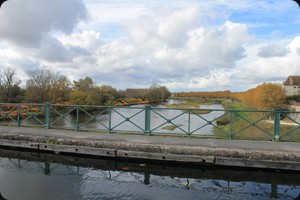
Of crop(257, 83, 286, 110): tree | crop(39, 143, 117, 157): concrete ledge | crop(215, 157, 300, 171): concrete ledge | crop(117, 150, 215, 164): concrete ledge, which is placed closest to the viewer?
crop(215, 157, 300, 171): concrete ledge

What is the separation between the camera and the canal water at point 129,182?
5.55m

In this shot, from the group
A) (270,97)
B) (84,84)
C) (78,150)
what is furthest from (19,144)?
(84,84)

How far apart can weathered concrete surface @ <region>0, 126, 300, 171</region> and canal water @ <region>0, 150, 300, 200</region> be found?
0.80 ft

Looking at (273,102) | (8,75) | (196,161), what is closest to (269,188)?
(196,161)

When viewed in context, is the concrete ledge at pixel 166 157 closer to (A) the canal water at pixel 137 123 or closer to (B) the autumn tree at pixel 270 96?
(A) the canal water at pixel 137 123

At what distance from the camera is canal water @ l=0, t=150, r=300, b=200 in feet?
18.2

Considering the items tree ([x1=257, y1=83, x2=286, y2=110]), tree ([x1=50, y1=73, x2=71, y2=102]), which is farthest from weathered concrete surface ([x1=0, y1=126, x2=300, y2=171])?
tree ([x1=50, y1=73, x2=71, y2=102])

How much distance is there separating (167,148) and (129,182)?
161cm

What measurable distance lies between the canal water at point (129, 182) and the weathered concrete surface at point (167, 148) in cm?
24

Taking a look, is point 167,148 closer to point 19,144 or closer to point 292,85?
point 19,144

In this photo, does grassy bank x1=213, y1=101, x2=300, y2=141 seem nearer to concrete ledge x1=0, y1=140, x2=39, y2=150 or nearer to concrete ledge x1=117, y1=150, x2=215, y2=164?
concrete ledge x1=117, y1=150, x2=215, y2=164

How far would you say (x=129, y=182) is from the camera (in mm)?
6262

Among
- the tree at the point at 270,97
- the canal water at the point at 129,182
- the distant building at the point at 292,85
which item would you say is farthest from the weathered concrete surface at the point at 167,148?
the distant building at the point at 292,85

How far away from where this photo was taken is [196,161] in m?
7.18
